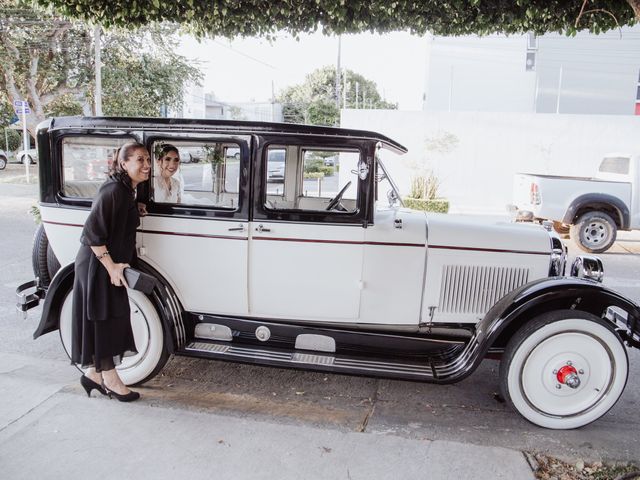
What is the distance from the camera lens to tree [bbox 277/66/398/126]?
149ft

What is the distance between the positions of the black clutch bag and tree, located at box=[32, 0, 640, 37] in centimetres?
254

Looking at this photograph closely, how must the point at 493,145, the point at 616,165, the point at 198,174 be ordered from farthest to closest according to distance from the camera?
the point at 493,145 → the point at 616,165 → the point at 198,174

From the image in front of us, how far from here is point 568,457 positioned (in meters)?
3.25

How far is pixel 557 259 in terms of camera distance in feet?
13.1

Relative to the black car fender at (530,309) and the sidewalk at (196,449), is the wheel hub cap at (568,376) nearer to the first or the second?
the black car fender at (530,309)

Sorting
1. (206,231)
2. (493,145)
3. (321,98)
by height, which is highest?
(321,98)

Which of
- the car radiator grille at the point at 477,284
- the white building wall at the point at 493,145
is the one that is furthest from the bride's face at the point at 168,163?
the white building wall at the point at 493,145

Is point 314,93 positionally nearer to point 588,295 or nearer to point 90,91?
point 90,91

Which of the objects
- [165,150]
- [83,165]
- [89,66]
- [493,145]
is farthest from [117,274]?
[89,66]

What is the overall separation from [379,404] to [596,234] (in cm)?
794

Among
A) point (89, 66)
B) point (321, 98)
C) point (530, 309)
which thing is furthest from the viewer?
point (321, 98)

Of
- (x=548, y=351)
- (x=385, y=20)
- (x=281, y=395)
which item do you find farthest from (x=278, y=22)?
(x=548, y=351)

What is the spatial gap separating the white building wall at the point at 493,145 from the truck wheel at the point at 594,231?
4824mm

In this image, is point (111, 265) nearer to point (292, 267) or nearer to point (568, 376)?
point (292, 267)
